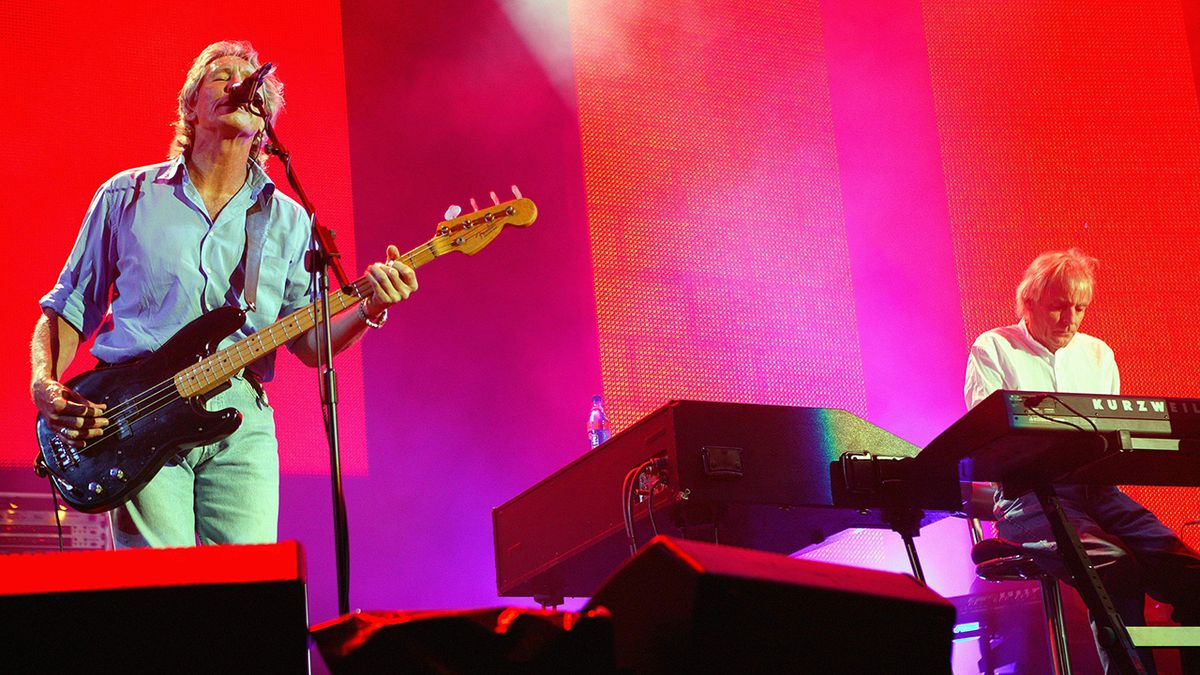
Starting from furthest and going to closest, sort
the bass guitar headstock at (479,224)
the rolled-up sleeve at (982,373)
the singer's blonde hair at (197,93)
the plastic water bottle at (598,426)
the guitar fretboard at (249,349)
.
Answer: the plastic water bottle at (598,426)
the rolled-up sleeve at (982,373)
the bass guitar headstock at (479,224)
the singer's blonde hair at (197,93)
the guitar fretboard at (249,349)

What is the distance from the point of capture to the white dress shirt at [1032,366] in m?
4.77

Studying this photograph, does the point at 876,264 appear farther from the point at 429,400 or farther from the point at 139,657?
the point at 139,657

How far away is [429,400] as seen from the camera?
17.1 feet

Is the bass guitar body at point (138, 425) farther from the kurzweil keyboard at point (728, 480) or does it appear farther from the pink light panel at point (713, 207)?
the pink light panel at point (713, 207)

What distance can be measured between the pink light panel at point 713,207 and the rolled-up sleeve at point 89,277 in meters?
2.66

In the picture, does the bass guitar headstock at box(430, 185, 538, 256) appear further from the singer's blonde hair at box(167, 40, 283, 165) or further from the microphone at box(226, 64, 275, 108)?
the microphone at box(226, 64, 275, 108)

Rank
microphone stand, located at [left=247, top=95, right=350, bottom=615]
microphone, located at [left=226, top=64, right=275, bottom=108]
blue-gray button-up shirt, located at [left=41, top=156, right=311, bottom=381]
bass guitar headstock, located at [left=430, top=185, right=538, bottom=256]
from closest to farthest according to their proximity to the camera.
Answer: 1. microphone stand, located at [left=247, top=95, right=350, bottom=615]
2. microphone, located at [left=226, top=64, right=275, bottom=108]
3. blue-gray button-up shirt, located at [left=41, top=156, right=311, bottom=381]
4. bass guitar headstock, located at [left=430, top=185, right=538, bottom=256]

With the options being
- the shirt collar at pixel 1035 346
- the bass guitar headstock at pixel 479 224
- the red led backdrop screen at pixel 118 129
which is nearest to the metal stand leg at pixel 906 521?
the bass guitar headstock at pixel 479 224

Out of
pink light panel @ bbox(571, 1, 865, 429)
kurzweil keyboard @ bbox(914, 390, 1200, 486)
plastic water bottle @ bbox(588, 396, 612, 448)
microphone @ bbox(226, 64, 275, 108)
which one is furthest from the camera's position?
pink light panel @ bbox(571, 1, 865, 429)

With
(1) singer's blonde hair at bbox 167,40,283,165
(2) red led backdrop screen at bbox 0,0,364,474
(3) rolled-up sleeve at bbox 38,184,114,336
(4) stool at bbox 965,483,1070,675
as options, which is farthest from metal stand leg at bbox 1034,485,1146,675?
(2) red led backdrop screen at bbox 0,0,364,474

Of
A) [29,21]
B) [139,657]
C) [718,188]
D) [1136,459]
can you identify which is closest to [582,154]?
[718,188]

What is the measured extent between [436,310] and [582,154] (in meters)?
1.06

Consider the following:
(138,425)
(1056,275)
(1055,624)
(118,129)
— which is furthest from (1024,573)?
(118,129)

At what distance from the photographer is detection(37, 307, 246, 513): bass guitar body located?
3.01 m
